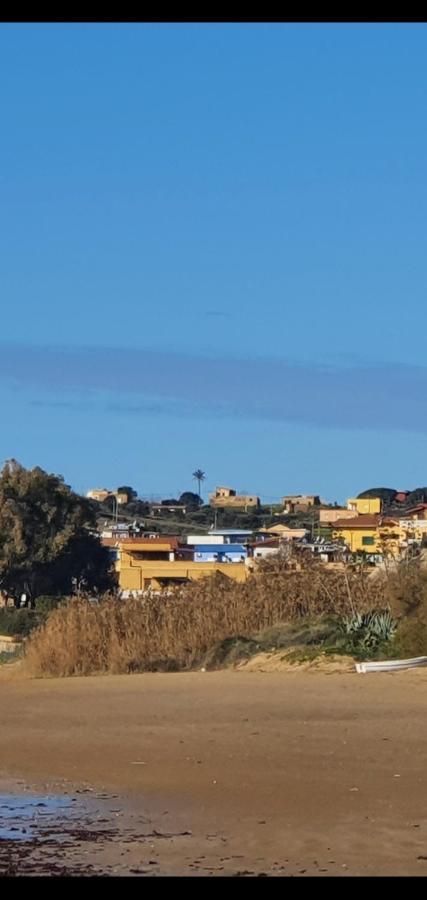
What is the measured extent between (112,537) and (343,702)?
75.0m

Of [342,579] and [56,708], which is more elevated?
[342,579]

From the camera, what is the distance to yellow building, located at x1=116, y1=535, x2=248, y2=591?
2354 inches

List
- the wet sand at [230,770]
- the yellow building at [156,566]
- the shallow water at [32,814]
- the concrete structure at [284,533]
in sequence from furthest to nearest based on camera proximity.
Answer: the concrete structure at [284,533]
the yellow building at [156,566]
the shallow water at [32,814]
the wet sand at [230,770]

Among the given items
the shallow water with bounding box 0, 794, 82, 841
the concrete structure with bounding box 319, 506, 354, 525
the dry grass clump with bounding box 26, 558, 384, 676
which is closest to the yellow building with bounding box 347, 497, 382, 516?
the concrete structure with bounding box 319, 506, 354, 525

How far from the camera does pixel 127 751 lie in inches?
629

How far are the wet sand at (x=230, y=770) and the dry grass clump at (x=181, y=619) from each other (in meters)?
2.77

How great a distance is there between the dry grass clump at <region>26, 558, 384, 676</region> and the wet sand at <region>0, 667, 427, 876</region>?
2.77 meters

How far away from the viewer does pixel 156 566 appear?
63875 mm

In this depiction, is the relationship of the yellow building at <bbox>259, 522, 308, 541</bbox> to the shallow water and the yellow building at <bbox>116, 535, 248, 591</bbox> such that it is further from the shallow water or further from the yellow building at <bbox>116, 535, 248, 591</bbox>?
the shallow water

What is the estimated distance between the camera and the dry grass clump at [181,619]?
86.0 feet

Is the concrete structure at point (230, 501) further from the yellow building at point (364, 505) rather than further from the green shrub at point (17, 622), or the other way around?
the green shrub at point (17, 622)

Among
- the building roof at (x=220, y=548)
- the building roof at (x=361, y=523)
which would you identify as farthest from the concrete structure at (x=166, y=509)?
the building roof at (x=361, y=523)
